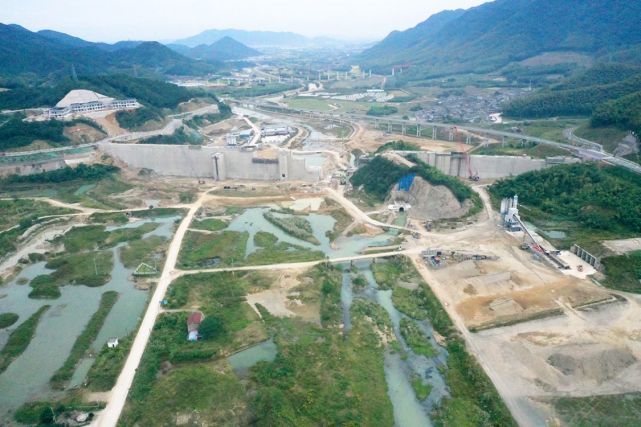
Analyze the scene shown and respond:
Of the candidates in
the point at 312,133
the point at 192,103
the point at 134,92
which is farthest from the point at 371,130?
the point at 134,92

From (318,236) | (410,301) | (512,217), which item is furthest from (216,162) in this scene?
(410,301)

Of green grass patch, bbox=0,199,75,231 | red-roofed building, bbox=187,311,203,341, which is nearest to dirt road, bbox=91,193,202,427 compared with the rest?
red-roofed building, bbox=187,311,203,341

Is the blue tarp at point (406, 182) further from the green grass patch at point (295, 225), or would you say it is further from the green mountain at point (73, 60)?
the green mountain at point (73, 60)

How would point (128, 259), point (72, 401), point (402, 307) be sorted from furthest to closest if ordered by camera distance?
point (128, 259)
point (402, 307)
point (72, 401)

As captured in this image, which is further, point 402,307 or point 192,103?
point 192,103

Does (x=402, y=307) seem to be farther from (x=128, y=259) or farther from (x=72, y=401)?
(x=128, y=259)

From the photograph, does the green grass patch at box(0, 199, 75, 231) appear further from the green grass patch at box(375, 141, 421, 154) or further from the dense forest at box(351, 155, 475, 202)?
the green grass patch at box(375, 141, 421, 154)

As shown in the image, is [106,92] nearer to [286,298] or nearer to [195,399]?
[286,298]
